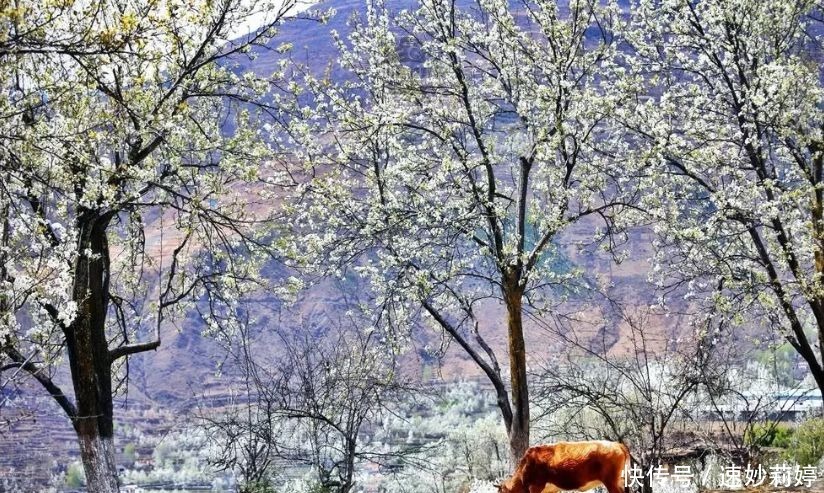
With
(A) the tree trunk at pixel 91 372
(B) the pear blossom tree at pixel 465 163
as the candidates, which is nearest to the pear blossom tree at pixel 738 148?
(B) the pear blossom tree at pixel 465 163

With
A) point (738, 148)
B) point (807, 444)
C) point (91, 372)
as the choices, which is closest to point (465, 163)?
point (738, 148)

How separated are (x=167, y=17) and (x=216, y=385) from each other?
24112 mm

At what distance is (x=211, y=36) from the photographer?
952 centimetres

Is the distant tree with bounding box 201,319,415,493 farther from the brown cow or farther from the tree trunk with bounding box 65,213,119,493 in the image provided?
the brown cow

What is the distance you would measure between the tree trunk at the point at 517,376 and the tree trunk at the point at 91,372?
5.07m

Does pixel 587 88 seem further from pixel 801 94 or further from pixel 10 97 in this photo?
pixel 10 97

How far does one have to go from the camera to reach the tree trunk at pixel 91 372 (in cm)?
902

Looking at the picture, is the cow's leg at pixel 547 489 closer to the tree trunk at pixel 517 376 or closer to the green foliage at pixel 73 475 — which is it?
the tree trunk at pixel 517 376

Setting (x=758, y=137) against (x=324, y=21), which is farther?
(x=758, y=137)

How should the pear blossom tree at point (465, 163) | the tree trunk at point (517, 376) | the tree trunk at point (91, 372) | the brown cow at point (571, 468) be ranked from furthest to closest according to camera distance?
the tree trunk at point (517, 376)
the pear blossom tree at point (465, 163)
the tree trunk at point (91, 372)
the brown cow at point (571, 468)

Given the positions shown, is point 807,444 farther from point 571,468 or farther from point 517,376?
point 571,468

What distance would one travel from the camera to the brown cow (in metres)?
6.96

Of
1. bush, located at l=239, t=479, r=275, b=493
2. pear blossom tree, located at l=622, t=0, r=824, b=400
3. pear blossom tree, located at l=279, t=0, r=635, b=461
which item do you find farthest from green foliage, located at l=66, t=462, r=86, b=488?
pear blossom tree, located at l=622, t=0, r=824, b=400

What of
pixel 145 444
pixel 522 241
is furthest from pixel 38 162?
pixel 145 444
